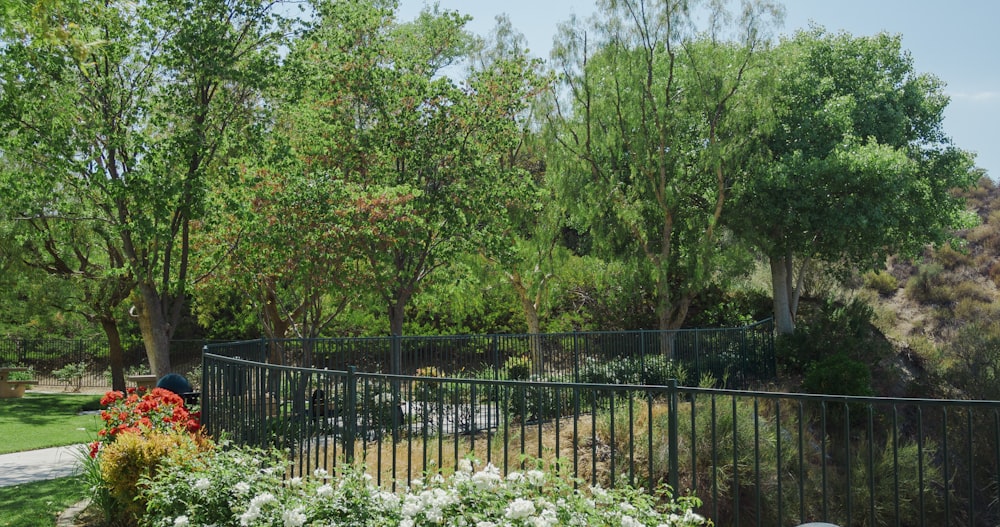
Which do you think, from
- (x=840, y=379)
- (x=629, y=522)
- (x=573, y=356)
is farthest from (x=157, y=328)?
(x=840, y=379)

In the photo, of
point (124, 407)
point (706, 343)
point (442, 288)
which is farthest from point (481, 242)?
point (124, 407)

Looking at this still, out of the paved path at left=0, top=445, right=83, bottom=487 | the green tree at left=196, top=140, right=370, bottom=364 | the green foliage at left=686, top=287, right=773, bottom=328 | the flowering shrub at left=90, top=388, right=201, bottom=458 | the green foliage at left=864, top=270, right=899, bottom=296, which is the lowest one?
the paved path at left=0, top=445, right=83, bottom=487

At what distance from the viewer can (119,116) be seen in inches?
545

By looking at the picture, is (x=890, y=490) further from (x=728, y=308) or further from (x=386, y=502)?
(x=728, y=308)

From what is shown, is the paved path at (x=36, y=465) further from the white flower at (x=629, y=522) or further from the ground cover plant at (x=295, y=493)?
the white flower at (x=629, y=522)

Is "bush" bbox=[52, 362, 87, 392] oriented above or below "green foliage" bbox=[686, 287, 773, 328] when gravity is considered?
below

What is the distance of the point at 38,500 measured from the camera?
8.49 m

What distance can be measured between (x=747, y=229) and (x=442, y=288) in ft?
30.3

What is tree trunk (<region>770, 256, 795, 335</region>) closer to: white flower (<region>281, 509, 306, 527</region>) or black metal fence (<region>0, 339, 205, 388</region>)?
black metal fence (<region>0, 339, 205, 388</region>)

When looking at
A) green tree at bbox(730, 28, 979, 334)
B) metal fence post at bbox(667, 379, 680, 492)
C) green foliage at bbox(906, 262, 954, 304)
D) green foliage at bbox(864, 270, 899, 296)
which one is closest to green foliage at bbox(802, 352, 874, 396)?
green tree at bbox(730, 28, 979, 334)

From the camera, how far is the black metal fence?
27406 millimetres

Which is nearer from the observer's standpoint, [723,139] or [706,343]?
[706,343]

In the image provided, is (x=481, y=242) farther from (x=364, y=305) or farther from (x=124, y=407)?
(x=124, y=407)

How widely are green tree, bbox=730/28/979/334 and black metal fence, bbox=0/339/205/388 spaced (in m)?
19.8
